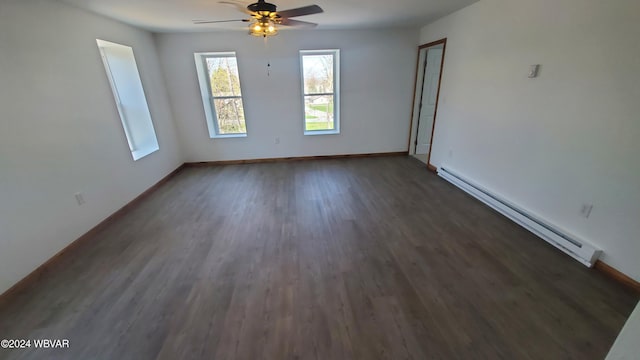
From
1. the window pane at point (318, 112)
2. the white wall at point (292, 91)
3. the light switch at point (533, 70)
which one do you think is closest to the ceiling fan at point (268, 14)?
the white wall at point (292, 91)

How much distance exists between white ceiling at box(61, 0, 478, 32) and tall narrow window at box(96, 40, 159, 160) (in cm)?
47

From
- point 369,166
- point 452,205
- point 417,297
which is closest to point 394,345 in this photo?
point 417,297

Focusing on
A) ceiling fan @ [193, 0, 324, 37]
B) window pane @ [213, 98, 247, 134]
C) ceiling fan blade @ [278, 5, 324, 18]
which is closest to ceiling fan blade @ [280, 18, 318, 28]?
ceiling fan @ [193, 0, 324, 37]

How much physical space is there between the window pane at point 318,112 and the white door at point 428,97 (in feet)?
6.05

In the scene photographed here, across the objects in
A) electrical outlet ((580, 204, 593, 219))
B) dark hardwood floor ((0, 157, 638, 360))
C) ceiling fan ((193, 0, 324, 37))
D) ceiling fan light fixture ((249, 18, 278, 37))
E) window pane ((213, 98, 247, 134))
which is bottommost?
dark hardwood floor ((0, 157, 638, 360))

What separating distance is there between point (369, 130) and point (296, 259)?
3.70 metres

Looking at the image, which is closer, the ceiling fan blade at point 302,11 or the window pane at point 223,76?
the ceiling fan blade at point 302,11

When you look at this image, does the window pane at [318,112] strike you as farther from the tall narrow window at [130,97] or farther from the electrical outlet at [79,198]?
the electrical outlet at [79,198]

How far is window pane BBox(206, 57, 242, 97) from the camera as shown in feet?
15.8

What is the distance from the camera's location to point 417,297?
6.33 ft

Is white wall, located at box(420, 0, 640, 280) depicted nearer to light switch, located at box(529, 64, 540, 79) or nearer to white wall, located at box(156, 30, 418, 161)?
→ light switch, located at box(529, 64, 540, 79)

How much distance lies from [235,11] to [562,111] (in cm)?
365

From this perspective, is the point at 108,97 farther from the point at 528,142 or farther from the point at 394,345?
the point at 528,142

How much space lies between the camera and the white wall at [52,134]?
Result: 2102mm
